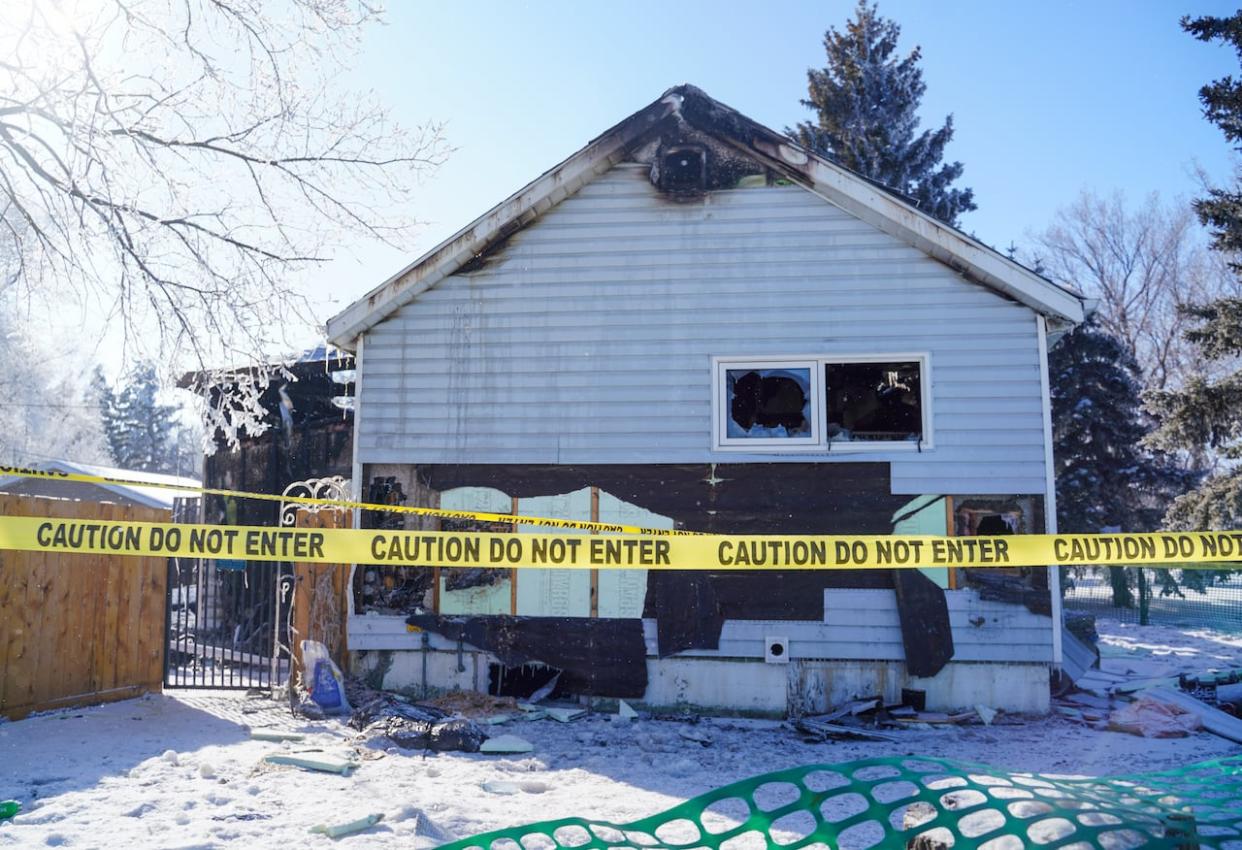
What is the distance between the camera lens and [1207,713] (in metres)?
8.77

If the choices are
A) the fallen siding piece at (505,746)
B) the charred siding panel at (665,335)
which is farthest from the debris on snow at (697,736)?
the charred siding panel at (665,335)

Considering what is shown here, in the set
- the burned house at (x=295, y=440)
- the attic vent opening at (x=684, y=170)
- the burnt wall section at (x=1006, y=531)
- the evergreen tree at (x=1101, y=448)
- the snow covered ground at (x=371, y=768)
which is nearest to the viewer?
the snow covered ground at (x=371, y=768)

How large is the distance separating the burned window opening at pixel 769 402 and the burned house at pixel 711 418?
23mm

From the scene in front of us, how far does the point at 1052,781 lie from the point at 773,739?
4.97 m

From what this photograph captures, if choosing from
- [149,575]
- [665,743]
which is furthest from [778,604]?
[149,575]

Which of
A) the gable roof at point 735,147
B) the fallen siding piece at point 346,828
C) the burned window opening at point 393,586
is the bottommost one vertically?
the fallen siding piece at point 346,828

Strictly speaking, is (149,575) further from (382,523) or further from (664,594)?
(664,594)

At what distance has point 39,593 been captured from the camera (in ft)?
27.2

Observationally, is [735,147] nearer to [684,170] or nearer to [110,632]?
[684,170]

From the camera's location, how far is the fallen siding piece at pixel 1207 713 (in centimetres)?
835

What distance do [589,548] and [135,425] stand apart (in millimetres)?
58861

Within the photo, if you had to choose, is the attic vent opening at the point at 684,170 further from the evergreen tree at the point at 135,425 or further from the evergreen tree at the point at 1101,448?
the evergreen tree at the point at 135,425

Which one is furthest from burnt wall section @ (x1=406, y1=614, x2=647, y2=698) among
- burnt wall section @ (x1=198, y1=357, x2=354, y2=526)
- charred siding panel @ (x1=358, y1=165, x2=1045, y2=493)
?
burnt wall section @ (x1=198, y1=357, x2=354, y2=526)

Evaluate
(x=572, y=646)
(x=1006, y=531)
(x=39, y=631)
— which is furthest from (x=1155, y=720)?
(x=39, y=631)
